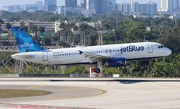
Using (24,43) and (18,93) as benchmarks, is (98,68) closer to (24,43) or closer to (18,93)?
(24,43)

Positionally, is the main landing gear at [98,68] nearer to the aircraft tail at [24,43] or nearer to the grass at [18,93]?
the aircraft tail at [24,43]

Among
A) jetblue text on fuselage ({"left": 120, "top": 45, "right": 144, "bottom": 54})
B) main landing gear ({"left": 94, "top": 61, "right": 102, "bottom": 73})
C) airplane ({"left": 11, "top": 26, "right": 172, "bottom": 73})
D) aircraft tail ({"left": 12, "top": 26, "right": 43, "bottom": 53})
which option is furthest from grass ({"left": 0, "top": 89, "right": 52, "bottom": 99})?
jetblue text on fuselage ({"left": 120, "top": 45, "right": 144, "bottom": 54})

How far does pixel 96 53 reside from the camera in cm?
7338

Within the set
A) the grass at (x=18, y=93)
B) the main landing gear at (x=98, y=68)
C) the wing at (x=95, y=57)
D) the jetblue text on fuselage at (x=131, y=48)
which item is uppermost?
the jetblue text on fuselage at (x=131, y=48)

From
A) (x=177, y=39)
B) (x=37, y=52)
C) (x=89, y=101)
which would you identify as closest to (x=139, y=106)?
(x=89, y=101)

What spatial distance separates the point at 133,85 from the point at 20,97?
14.8 meters

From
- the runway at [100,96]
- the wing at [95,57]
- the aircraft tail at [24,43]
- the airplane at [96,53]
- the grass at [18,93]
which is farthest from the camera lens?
the aircraft tail at [24,43]

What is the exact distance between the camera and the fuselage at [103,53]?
237 feet

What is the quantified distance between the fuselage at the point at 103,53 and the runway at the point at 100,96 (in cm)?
687

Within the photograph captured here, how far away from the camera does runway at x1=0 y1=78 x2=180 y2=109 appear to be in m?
44.6

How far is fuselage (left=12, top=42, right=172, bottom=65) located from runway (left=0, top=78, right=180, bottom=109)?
22.5 feet

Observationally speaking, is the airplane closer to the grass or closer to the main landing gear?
the main landing gear

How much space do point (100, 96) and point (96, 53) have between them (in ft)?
73.5

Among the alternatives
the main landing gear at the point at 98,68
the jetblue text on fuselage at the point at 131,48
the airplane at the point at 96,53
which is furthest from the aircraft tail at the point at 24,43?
the jetblue text on fuselage at the point at 131,48
